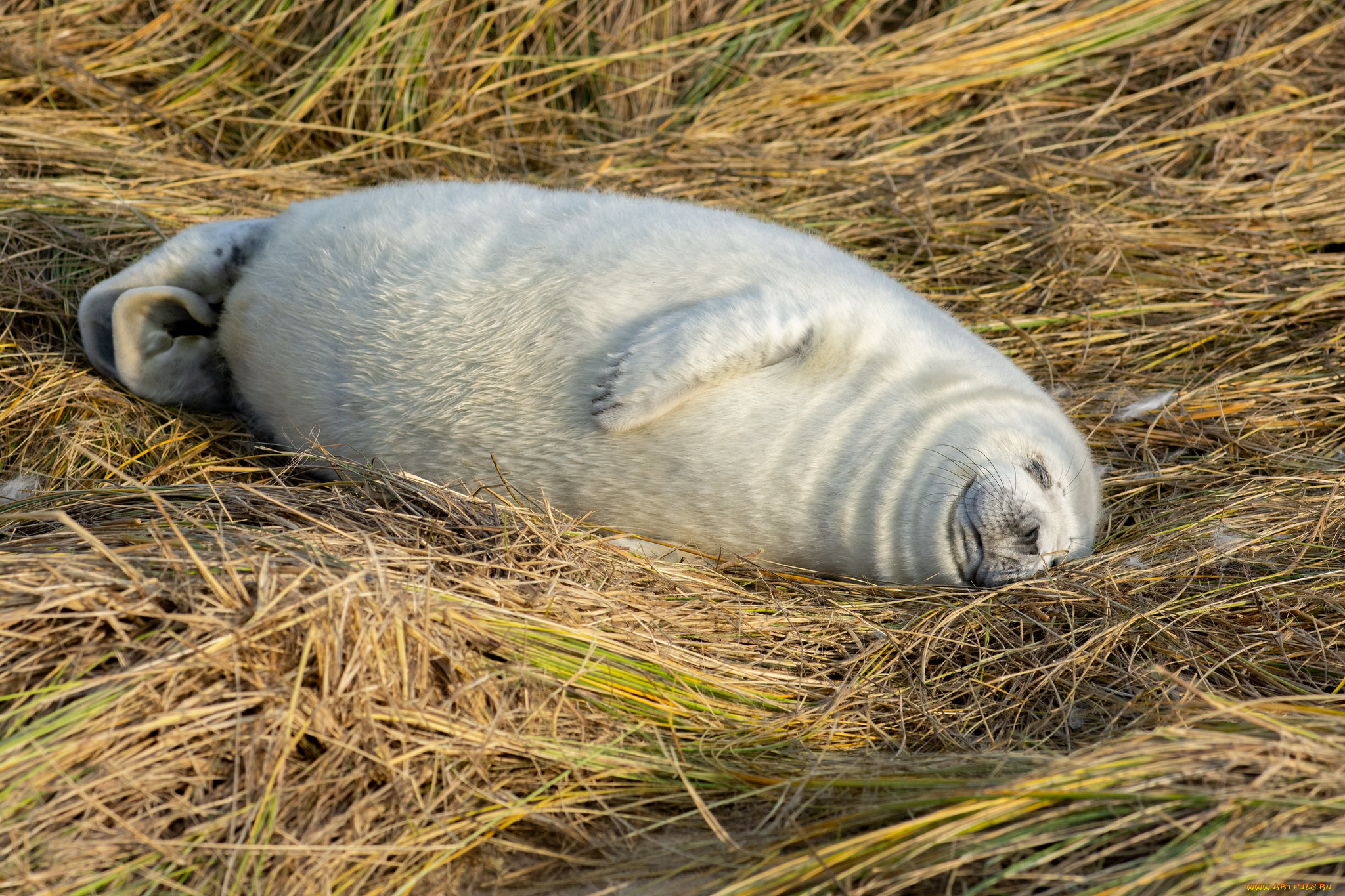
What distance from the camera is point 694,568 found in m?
2.60

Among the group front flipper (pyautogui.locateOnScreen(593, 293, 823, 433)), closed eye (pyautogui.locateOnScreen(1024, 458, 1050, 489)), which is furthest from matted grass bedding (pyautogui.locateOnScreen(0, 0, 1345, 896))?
front flipper (pyautogui.locateOnScreen(593, 293, 823, 433))

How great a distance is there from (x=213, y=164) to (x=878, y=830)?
3818 millimetres

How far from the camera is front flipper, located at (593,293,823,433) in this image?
261cm

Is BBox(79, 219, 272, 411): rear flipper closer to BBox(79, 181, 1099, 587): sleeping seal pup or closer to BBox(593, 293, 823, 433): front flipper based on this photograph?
BBox(79, 181, 1099, 587): sleeping seal pup

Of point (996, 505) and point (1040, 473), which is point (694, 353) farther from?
point (1040, 473)

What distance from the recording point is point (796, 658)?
2.36 metres

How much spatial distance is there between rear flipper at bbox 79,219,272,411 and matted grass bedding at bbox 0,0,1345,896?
11 centimetres

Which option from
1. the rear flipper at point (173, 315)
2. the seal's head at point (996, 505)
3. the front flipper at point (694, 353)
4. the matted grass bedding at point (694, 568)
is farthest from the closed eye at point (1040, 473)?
the rear flipper at point (173, 315)

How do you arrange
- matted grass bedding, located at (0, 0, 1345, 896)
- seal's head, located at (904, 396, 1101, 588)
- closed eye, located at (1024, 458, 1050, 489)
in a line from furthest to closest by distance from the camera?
closed eye, located at (1024, 458, 1050, 489) < seal's head, located at (904, 396, 1101, 588) < matted grass bedding, located at (0, 0, 1345, 896)

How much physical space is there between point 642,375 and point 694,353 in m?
0.14

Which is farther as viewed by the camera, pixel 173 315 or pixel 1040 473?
pixel 173 315

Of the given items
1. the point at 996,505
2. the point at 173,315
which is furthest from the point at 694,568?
the point at 173,315

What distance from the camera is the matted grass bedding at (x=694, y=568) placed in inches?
65.6

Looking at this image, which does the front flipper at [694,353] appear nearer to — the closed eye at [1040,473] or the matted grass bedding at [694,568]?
the matted grass bedding at [694,568]
